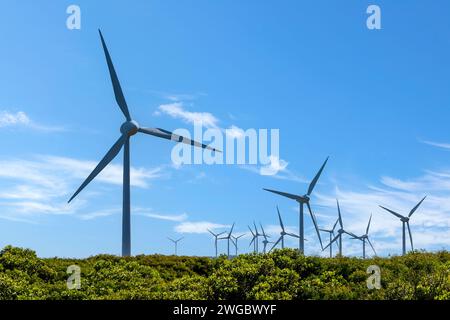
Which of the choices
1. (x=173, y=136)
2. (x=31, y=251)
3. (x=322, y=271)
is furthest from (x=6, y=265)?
(x=173, y=136)

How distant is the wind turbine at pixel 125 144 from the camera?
1905 inches

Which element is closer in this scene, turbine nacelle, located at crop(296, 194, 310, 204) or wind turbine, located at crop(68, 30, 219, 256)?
wind turbine, located at crop(68, 30, 219, 256)

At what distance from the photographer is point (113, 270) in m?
28.0

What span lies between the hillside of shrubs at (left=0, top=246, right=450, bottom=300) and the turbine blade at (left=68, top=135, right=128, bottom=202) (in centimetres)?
1942

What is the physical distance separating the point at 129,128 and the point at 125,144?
2090 millimetres

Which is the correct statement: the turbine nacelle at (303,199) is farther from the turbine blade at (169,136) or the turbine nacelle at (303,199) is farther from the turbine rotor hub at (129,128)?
the turbine rotor hub at (129,128)

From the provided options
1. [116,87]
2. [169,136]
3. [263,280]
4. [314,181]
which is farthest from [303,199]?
[263,280]

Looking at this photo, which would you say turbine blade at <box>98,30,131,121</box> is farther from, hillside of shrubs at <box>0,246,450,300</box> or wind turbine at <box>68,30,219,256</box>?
hillside of shrubs at <box>0,246,450,300</box>

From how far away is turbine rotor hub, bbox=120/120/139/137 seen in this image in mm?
52438

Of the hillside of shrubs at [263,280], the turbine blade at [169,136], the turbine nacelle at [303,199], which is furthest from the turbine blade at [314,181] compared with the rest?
the hillside of shrubs at [263,280]

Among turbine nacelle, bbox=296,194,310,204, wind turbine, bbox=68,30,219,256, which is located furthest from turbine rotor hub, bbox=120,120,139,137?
turbine nacelle, bbox=296,194,310,204

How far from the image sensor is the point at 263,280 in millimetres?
22656

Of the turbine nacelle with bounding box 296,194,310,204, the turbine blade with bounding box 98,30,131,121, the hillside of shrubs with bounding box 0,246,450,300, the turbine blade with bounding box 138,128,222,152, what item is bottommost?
the hillside of shrubs with bounding box 0,246,450,300

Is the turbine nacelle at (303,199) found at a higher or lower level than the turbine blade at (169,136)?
lower
